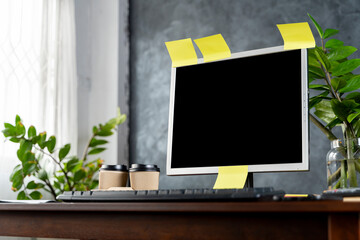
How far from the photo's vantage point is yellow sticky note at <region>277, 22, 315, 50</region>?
1051 mm

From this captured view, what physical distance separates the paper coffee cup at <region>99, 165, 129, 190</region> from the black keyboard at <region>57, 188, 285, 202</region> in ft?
1.14

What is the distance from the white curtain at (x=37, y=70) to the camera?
1821 mm

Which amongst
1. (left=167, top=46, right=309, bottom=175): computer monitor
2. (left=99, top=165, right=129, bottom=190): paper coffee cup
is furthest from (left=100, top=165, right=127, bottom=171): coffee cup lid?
(left=167, top=46, right=309, bottom=175): computer monitor

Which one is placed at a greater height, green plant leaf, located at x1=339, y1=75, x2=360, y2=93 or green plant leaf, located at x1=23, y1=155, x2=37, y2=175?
green plant leaf, located at x1=339, y1=75, x2=360, y2=93

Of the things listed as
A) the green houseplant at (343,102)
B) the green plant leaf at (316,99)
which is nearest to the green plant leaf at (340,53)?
the green houseplant at (343,102)

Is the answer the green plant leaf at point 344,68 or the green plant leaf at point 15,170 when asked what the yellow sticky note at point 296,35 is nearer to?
the green plant leaf at point 344,68

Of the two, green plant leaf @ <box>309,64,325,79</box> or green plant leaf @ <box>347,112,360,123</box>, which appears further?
green plant leaf @ <box>309,64,325,79</box>

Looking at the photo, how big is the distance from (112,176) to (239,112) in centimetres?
42

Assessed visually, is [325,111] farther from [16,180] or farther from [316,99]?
[16,180]

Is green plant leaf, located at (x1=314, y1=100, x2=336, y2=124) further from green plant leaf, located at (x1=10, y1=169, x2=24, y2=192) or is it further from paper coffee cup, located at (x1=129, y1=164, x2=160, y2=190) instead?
green plant leaf, located at (x1=10, y1=169, x2=24, y2=192)

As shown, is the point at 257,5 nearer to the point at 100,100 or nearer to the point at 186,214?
the point at 100,100

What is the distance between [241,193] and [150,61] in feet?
5.44

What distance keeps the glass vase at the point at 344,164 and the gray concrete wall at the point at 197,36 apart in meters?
0.58

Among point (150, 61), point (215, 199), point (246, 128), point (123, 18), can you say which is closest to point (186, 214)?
point (215, 199)
